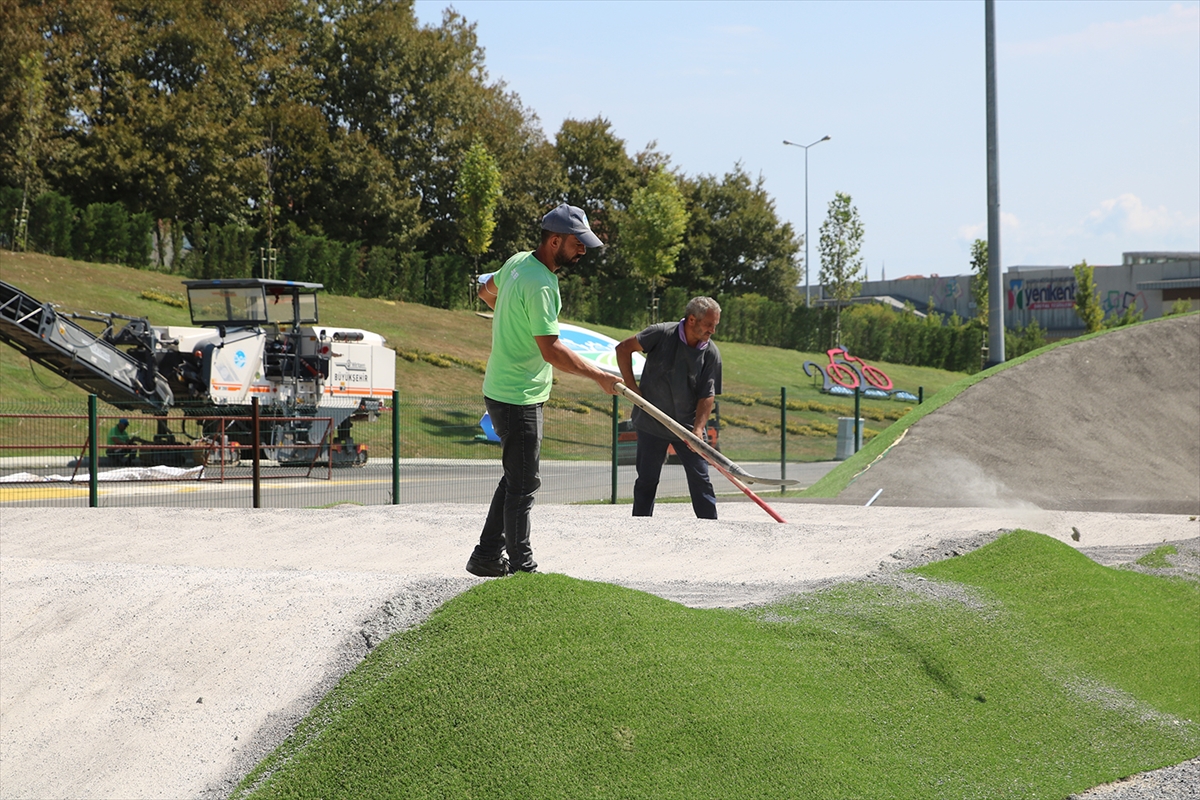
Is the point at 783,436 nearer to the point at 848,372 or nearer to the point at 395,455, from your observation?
the point at 395,455

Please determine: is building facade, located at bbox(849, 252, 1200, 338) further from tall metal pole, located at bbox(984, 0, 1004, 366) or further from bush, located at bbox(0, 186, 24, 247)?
bush, located at bbox(0, 186, 24, 247)

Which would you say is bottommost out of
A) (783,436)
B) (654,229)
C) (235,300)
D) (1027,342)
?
(783,436)

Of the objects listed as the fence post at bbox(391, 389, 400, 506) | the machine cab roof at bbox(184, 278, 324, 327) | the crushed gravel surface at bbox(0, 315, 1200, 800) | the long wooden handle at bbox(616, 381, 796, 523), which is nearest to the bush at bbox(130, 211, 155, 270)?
the machine cab roof at bbox(184, 278, 324, 327)

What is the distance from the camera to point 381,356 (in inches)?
876

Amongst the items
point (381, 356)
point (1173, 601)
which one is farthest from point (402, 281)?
point (1173, 601)

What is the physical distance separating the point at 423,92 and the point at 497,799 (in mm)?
49781

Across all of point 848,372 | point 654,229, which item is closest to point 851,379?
point 848,372

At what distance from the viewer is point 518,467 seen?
529cm

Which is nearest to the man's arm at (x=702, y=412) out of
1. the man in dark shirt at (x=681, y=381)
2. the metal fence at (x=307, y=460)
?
the man in dark shirt at (x=681, y=381)

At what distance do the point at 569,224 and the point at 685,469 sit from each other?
4.45 m

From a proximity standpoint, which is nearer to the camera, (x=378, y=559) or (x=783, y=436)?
(x=378, y=559)

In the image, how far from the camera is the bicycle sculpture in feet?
133

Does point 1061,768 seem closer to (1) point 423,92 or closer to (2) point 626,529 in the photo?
(2) point 626,529

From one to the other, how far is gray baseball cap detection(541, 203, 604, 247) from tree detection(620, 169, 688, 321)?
45.2 metres
